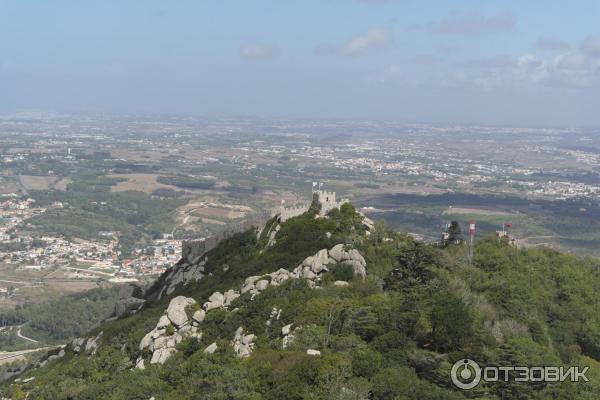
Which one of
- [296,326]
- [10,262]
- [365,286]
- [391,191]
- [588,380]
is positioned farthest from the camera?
[391,191]

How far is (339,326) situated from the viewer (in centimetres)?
3075

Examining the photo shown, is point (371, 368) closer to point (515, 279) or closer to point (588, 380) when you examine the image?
point (588, 380)

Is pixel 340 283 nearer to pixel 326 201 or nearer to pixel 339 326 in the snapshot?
pixel 339 326

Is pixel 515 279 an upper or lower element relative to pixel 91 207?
upper

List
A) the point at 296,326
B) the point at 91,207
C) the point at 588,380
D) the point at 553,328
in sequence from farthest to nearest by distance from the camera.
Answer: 1. the point at 91,207
2. the point at 553,328
3. the point at 296,326
4. the point at 588,380

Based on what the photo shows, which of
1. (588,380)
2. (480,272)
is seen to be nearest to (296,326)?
(588,380)

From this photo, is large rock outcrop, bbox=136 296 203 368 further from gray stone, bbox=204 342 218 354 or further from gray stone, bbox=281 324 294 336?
gray stone, bbox=281 324 294 336

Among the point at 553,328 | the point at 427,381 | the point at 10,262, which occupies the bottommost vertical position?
the point at 10,262

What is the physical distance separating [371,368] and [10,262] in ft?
374

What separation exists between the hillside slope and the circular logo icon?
0.96 ft

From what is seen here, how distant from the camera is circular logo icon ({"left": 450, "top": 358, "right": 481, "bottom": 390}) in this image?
2523 centimetres

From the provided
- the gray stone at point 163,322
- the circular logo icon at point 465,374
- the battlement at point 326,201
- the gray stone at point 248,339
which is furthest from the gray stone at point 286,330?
the battlement at point 326,201

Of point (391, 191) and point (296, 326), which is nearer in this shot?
point (296, 326)

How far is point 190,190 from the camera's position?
626ft
